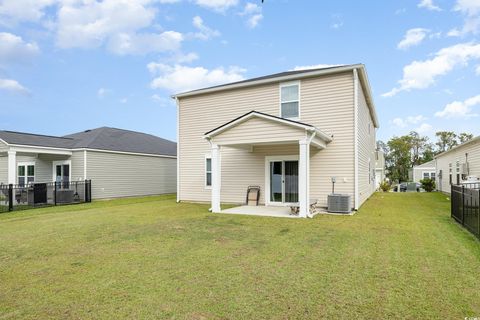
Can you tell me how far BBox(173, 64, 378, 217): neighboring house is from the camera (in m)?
9.88

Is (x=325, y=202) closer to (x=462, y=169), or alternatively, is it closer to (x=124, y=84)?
(x=462, y=169)

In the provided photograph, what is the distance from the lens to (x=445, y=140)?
52.1m

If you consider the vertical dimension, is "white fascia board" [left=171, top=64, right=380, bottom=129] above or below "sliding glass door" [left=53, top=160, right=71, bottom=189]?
above

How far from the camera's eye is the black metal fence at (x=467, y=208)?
246 inches

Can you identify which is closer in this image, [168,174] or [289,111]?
[289,111]

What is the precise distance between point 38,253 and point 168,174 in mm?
16760

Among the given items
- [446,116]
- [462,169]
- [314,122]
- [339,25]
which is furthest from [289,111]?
[446,116]

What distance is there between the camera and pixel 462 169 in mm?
15758

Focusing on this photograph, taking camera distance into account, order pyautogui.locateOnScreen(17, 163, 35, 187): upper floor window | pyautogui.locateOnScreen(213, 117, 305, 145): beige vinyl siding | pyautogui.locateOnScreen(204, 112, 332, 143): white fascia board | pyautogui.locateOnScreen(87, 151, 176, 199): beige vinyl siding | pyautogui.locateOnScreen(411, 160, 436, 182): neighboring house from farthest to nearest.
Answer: pyautogui.locateOnScreen(411, 160, 436, 182): neighboring house
pyautogui.locateOnScreen(17, 163, 35, 187): upper floor window
pyautogui.locateOnScreen(87, 151, 176, 199): beige vinyl siding
pyautogui.locateOnScreen(213, 117, 305, 145): beige vinyl siding
pyautogui.locateOnScreen(204, 112, 332, 143): white fascia board

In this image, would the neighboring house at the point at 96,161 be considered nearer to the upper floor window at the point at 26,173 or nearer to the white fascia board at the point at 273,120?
the upper floor window at the point at 26,173

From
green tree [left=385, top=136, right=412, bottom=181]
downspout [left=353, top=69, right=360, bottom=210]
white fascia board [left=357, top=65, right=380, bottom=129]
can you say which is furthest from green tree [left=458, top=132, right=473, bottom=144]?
downspout [left=353, top=69, right=360, bottom=210]

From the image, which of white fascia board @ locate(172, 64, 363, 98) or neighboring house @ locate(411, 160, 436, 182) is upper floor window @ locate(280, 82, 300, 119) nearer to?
white fascia board @ locate(172, 64, 363, 98)

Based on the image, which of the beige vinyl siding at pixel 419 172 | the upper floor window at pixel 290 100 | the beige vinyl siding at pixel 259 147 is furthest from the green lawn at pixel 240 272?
the beige vinyl siding at pixel 419 172

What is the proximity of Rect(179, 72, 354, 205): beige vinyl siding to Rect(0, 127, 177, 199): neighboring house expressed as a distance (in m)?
5.99
